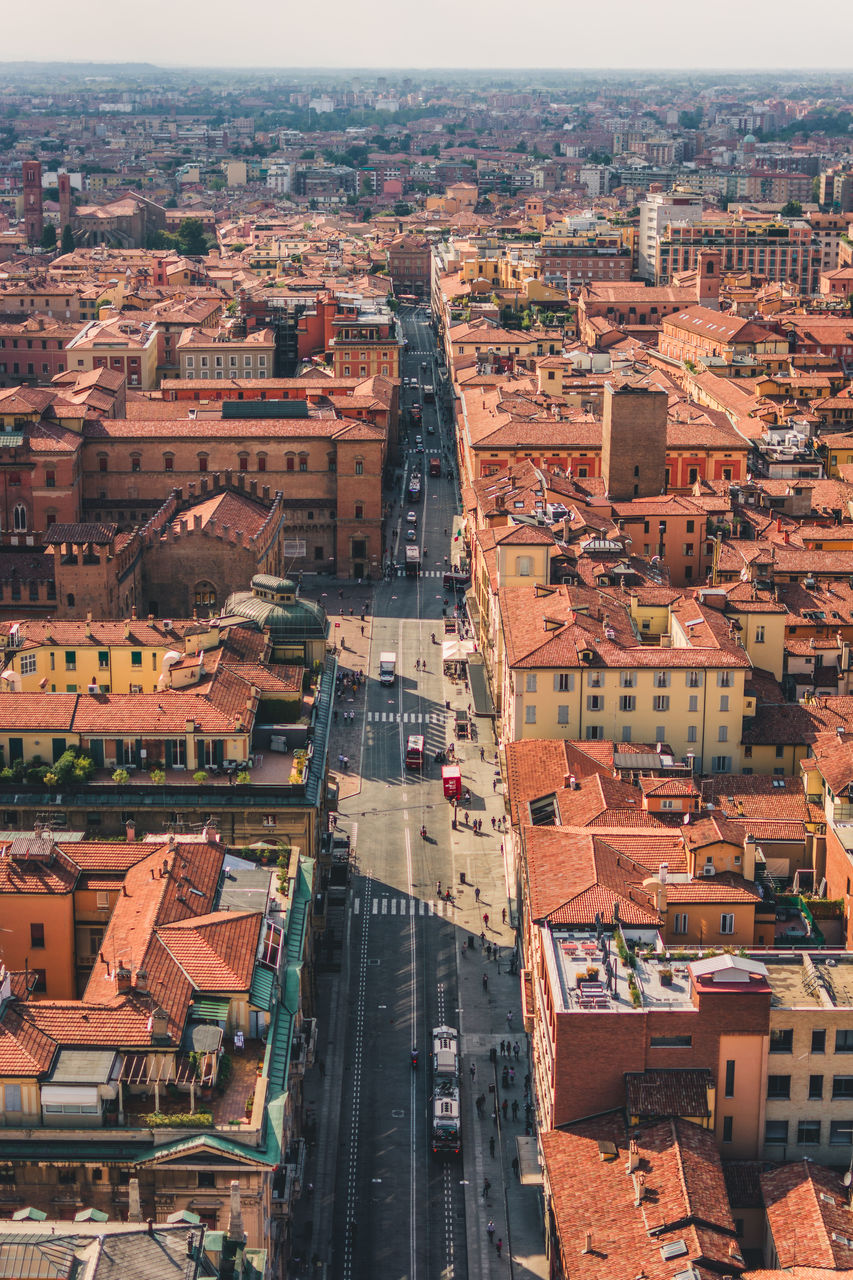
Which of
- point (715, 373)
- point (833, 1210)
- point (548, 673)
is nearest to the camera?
point (833, 1210)

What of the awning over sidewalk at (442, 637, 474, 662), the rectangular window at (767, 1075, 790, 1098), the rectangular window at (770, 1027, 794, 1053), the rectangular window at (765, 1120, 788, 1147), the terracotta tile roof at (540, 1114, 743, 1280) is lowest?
the awning over sidewalk at (442, 637, 474, 662)

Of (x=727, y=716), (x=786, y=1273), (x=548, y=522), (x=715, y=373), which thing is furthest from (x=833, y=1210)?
(x=715, y=373)

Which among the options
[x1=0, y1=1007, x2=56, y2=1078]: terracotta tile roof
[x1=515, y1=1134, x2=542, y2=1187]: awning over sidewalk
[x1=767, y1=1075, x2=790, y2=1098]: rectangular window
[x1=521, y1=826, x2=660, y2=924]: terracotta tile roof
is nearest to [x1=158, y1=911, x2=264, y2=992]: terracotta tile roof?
[x1=0, y1=1007, x2=56, y2=1078]: terracotta tile roof

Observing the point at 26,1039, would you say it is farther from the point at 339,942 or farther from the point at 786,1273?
the point at 339,942

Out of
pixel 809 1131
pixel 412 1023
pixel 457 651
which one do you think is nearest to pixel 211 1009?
pixel 809 1131

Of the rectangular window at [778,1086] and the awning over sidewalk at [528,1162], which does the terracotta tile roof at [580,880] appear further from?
the awning over sidewalk at [528,1162]

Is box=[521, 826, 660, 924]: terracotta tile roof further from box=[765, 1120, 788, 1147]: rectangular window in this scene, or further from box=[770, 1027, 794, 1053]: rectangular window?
box=[765, 1120, 788, 1147]: rectangular window

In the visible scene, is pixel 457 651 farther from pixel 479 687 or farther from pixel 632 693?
pixel 632 693
